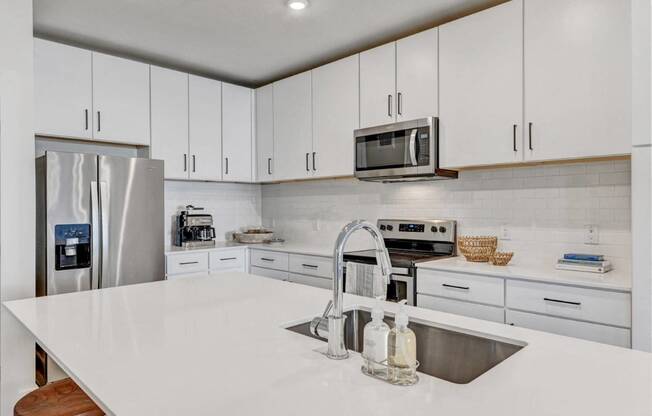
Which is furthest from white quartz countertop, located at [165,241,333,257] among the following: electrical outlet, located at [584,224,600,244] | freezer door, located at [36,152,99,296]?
electrical outlet, located at [584,224,600,244]

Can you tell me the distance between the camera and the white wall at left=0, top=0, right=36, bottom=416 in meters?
2.52

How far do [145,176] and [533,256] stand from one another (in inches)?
109

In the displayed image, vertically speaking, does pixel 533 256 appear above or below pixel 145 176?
below

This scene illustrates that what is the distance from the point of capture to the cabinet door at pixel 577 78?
218cm

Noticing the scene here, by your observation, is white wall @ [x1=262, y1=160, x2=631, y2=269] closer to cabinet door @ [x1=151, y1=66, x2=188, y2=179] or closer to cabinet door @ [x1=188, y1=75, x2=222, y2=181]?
cabinet door @ [x1=188, y1=75, x2=222, y2=181]

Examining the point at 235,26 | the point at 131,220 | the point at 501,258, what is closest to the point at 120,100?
the point at 131,220

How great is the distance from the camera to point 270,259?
3855 mm

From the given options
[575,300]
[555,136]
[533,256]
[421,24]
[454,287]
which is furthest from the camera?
[421,24]

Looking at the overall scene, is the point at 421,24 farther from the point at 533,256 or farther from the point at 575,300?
the point at 575,300

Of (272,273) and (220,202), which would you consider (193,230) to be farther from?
(272,273)

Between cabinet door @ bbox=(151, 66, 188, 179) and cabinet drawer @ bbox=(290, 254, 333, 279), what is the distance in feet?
4.09

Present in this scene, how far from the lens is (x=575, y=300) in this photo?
6.95 feet

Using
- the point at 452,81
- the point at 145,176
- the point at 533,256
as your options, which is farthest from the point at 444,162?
the point at 145,176

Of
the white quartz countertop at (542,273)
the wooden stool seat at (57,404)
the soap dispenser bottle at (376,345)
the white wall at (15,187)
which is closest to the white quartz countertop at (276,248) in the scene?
the white quartz countertop at (542,273)
